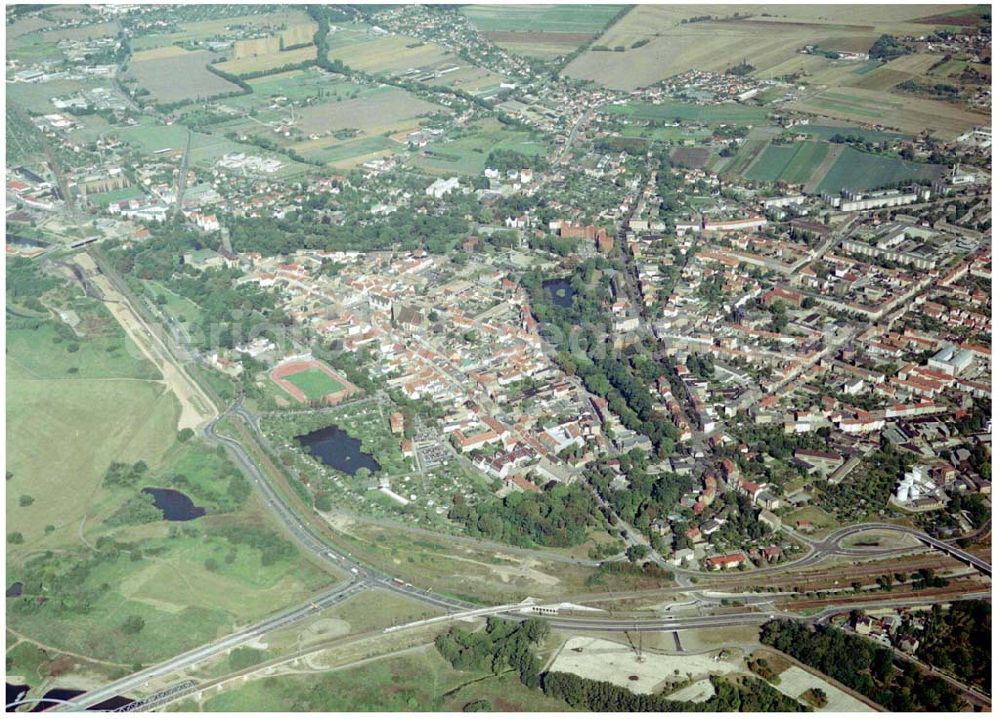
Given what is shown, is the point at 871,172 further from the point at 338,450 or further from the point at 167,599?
the point at 167,599

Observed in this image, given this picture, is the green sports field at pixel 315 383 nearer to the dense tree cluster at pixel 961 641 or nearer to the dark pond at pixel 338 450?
the dark pond at pixel 338 450

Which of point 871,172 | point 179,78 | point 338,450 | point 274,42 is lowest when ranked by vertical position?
point 338,450

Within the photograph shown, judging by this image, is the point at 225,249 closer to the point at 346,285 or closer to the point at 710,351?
the point at 346,285

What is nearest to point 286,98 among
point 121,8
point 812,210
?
point 121,8

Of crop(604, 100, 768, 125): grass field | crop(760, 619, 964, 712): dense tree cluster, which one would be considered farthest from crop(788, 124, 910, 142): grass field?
crop(760, 619, 964, 712): dense tree cluster

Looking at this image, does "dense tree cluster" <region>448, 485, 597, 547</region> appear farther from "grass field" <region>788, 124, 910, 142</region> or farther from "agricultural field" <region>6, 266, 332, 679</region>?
"grass field" <region>788, 124, 910, 142</region>

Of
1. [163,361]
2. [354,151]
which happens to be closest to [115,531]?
[163,361]
